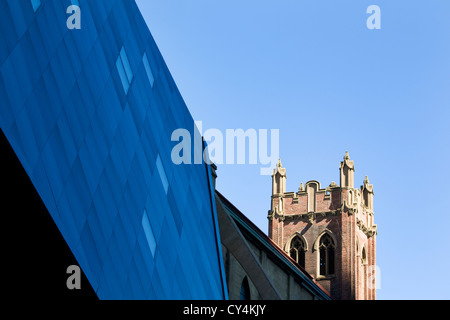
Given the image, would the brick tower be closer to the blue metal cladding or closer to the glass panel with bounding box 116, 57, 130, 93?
the blue metal cladding

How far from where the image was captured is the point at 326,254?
258ft

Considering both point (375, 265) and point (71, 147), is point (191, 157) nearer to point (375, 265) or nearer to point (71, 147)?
point (71, 147)

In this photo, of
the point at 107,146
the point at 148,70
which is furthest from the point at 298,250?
the point at 107,146

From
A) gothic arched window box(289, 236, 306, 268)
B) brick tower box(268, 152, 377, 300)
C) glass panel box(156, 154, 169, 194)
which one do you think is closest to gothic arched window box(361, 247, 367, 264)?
brick tower box(268, 152, 377, 300)

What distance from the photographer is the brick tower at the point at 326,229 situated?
77.8 m

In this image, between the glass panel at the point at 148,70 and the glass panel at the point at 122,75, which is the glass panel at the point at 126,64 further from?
the glass panel at the point at 148,70

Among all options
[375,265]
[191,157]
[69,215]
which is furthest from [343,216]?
[69,215]

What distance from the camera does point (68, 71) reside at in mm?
18703

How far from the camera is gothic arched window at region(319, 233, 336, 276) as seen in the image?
78500mm

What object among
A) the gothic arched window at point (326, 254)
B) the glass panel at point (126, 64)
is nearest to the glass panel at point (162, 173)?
the glass panel at point (126, 64)

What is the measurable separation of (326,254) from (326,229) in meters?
2.51

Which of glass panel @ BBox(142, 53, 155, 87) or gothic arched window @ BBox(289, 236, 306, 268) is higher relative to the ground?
gothic arched window @ BBox(289, 236, 306, 268)

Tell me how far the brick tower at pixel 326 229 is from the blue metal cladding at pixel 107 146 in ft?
160
